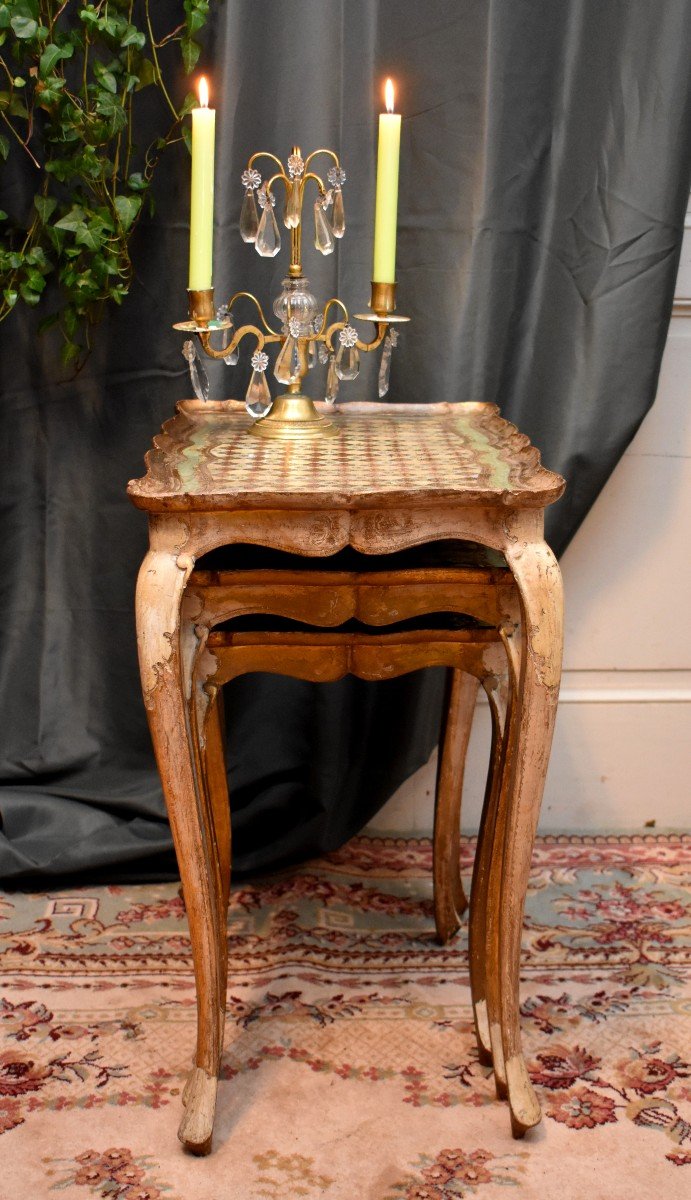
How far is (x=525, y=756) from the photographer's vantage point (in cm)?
127

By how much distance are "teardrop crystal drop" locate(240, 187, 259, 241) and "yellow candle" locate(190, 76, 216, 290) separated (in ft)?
0.20

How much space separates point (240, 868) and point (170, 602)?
0.78 meters

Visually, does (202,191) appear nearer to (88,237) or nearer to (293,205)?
(293,205)

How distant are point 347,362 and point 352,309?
323mm

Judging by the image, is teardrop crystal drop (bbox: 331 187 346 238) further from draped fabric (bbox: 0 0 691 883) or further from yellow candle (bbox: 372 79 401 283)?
draped fabric (bbox: 0 0 691 883)

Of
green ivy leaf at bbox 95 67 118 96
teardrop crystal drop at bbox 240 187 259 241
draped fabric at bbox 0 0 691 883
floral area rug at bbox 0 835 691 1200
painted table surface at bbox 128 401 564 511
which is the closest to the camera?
painted table surface at bbox 128 401 564 511

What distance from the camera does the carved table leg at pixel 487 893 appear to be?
4.50 ft

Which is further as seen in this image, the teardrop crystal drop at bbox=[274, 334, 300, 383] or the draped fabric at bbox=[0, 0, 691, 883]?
the draped fabric at bbox=[0, 0, 691, 883]

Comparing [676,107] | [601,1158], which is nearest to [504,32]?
[676,107]

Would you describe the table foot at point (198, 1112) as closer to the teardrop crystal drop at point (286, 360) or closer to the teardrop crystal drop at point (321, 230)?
the teardrop crystal drop at point (286, 360)

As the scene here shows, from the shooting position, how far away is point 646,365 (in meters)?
1.79

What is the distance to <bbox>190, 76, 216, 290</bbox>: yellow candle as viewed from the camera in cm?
132

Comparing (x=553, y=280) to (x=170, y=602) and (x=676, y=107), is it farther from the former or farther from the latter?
(x=170, y=602)

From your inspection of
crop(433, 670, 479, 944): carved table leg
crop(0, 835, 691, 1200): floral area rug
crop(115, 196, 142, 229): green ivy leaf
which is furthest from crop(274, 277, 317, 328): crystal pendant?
crop(0, 835, 691, 1200): floral area rug
